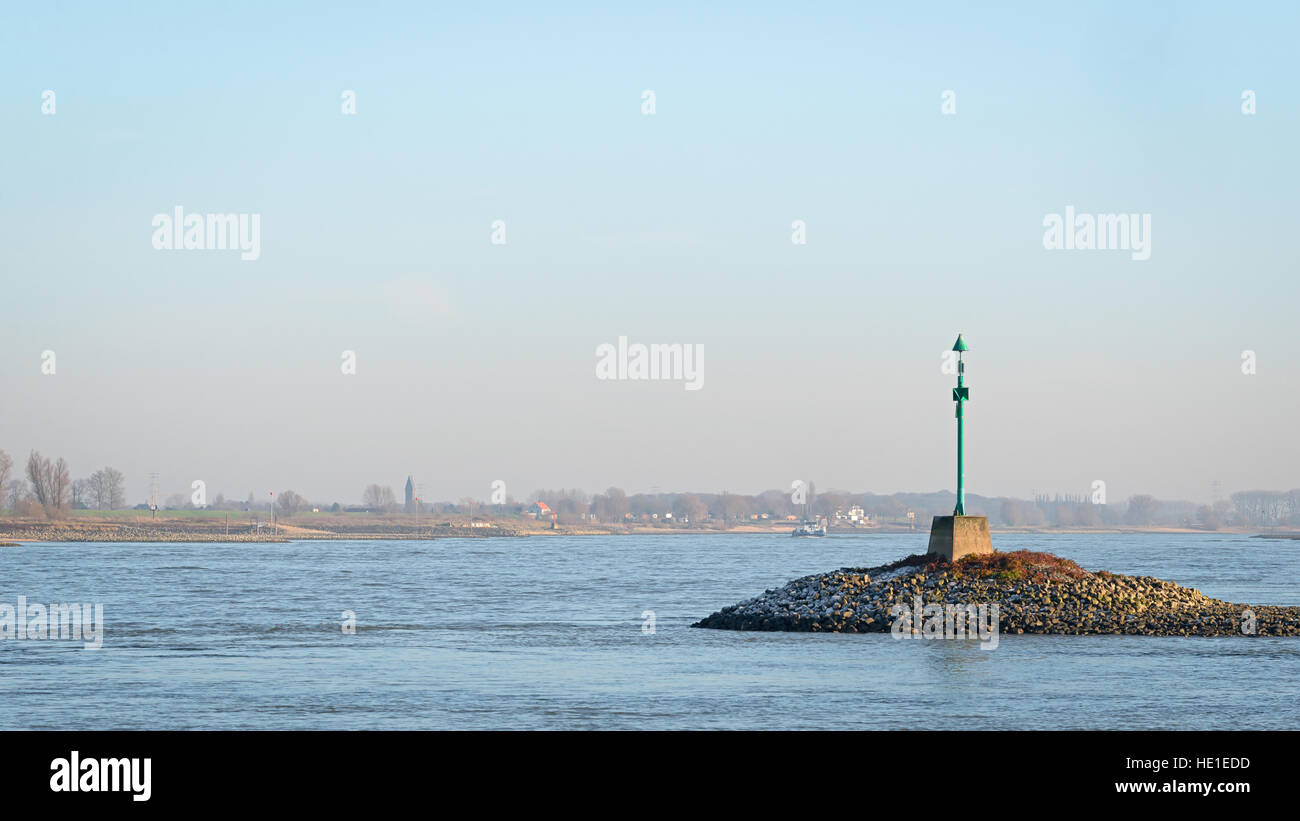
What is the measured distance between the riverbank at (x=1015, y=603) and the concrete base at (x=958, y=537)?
0.44 metres

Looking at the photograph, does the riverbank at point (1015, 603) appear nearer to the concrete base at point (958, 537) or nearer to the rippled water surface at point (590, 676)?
the concrete base at point (958, 537)

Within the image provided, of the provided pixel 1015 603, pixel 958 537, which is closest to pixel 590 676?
pixel 1015 603

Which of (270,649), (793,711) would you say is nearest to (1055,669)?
(793,711)

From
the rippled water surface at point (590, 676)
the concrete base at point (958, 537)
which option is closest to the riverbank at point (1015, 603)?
the concrete base at point (958, 537)

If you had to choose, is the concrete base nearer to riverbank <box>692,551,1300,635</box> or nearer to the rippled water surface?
riverbank <box>692,551,1300,635</box>

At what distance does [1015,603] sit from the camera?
41.4 meters

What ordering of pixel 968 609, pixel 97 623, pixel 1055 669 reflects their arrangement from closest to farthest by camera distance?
pixel 1055 669, pixel 968 609, pixel 97 623

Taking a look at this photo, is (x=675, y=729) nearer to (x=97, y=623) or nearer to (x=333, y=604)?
(x=97, y=623)

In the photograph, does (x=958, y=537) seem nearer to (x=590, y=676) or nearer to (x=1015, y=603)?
(x=1015, y=603)

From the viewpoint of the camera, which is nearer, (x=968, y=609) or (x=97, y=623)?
(x=968, y=609)

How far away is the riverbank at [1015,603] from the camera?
40.6m
